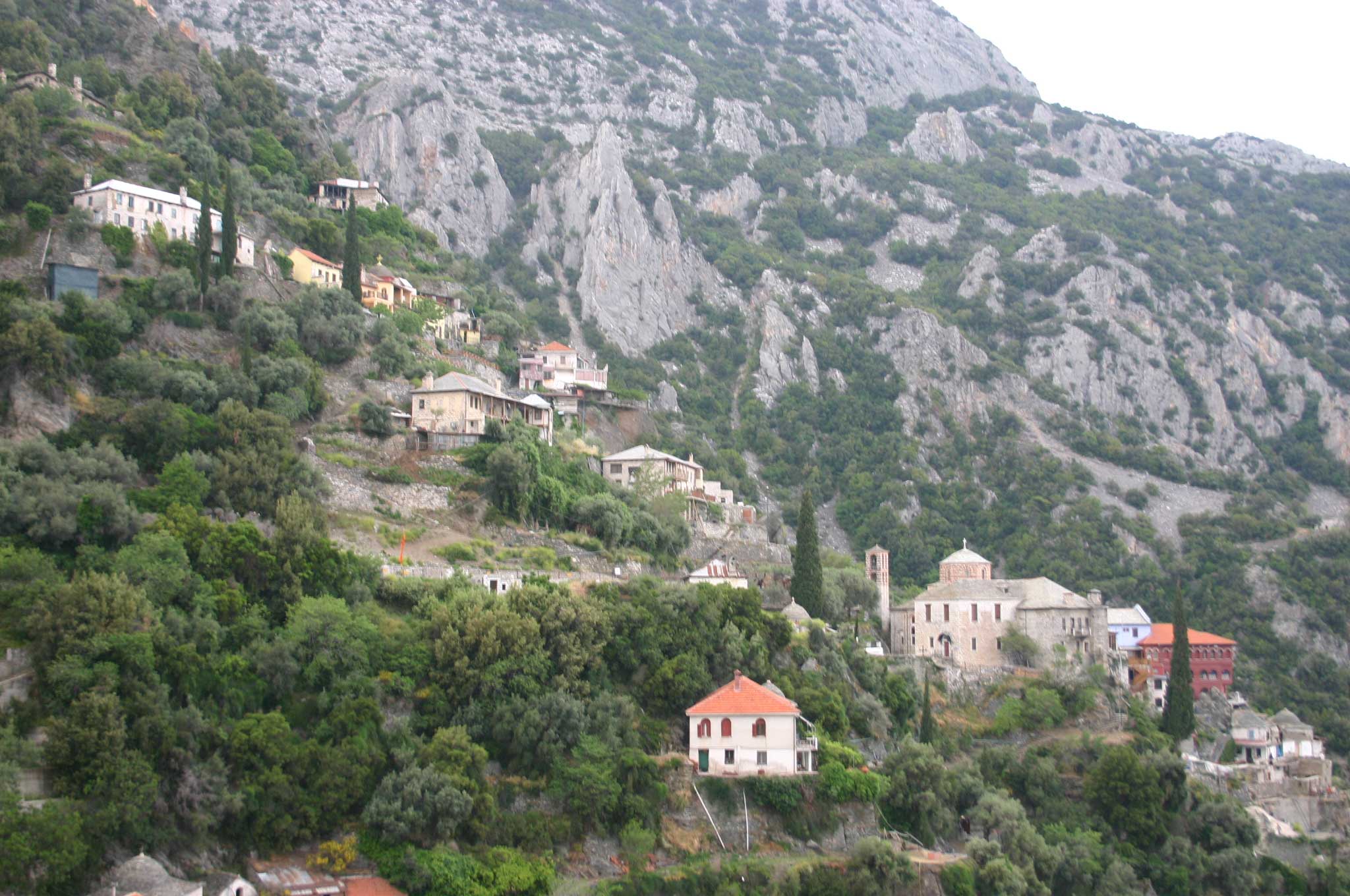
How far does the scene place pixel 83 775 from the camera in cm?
4147

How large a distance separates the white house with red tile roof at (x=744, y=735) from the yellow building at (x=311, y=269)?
34.3m

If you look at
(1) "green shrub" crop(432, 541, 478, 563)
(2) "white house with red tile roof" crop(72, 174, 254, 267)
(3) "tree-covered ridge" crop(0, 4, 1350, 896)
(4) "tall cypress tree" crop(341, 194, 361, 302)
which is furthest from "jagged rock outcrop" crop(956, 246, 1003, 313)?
(1) "green shrub" crop(432, 541, 478, 563)

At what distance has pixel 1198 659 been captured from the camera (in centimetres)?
8788

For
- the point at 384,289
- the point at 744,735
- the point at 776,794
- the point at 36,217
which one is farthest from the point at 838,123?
the point at 776,794

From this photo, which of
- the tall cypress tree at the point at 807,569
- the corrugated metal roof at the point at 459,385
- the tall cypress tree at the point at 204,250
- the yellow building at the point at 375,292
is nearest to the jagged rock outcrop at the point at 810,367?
the yellow building at the point at 375,292

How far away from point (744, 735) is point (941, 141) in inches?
5641

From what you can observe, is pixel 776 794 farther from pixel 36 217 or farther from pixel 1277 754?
pixel 36 217

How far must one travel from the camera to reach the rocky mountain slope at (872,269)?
422 ft

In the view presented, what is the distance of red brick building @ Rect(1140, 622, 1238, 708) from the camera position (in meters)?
82.4

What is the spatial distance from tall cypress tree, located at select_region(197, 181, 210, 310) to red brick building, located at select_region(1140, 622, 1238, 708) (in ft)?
174

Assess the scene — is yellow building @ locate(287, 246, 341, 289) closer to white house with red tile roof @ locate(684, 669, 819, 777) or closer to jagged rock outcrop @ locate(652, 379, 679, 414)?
white house with red tile roof @ locate(684, 669, 819, 777)

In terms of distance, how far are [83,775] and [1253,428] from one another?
125 meters

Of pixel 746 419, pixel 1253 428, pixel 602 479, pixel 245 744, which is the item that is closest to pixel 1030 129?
pixel 1253 428

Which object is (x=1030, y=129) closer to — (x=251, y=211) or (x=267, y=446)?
(x=251, y=211)
